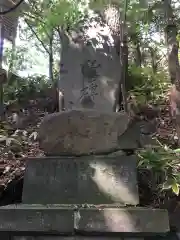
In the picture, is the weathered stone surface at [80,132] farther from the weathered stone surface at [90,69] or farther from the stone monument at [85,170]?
the weathered stone surface at [90,69]

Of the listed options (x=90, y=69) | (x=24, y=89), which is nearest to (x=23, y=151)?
(x=90, y=69)

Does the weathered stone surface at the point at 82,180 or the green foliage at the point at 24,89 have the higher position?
the green foliage at the point at 24,89

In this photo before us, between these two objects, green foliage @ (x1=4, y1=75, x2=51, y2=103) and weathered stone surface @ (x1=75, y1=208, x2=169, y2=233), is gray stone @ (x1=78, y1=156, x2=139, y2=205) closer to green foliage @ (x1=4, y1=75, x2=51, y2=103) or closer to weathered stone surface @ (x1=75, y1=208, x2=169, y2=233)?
weathered stone surface @ (x1=75, y1=208, x2=169, y2=233)

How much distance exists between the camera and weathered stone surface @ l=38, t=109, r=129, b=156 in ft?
8.11

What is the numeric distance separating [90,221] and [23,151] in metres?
1.81

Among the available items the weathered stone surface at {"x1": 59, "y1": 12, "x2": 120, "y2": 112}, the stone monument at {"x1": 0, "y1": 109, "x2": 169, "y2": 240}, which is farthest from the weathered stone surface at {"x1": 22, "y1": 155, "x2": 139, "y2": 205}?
the weathered stone surface at {"x1": 59, "y1": 12, "x2": 120, "y2": 112}

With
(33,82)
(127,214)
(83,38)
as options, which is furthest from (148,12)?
(127,214)

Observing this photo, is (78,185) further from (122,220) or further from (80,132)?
(122,220)

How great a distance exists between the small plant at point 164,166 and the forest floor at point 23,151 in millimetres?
69

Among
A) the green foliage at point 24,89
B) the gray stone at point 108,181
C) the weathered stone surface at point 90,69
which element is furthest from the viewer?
the green foliage at point 24,89

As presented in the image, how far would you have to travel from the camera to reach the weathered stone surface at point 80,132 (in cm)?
247

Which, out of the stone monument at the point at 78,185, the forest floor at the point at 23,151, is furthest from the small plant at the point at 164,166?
the stone monument at the point at 78,185

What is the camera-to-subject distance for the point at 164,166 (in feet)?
8.55

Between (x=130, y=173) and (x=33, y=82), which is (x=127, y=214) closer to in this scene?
(x=130, y=173)
